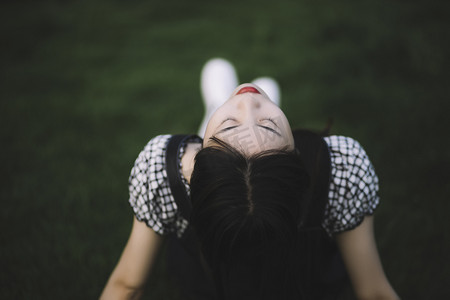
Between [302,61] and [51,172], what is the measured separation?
9.78 feet

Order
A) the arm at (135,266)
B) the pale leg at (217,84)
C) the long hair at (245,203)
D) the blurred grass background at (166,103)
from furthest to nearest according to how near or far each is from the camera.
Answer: the pale leg at (217,84) → the blurred grass background at (166,103) → the arm at (135,266) → the long hair at (245,203)

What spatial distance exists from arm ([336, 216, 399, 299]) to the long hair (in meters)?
0.36

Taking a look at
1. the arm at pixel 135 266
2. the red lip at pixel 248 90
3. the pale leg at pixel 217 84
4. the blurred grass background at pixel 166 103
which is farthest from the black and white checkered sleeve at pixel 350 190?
the pale leg at pixel 217 84

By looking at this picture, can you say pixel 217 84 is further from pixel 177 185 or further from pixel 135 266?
pixel 135 266

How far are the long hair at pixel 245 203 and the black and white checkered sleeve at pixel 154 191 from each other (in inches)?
11.9

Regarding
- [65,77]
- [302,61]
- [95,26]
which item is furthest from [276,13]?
[65,77]

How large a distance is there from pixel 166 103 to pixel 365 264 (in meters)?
2.73

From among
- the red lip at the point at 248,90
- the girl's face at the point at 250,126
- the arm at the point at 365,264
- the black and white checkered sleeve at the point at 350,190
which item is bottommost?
the arm at the point at 365,264

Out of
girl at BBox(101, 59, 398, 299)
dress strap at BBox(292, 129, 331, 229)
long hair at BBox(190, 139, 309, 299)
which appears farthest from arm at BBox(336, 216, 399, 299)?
long hair at BBox(190, 139, 309, 299)

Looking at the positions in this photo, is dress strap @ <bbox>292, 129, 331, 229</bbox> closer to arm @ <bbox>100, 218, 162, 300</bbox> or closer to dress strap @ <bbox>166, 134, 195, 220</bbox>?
dress strap @ <bbox>166, 134, 195, 220</bbox>

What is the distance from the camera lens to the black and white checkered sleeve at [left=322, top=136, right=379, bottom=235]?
137 cm

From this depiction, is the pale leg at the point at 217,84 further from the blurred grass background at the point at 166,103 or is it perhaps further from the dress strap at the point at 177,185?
the dress strap at the point at 177,185

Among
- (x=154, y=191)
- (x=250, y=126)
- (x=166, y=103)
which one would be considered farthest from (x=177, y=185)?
(x=166, y=103)

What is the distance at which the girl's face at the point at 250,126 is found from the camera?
1172mm
